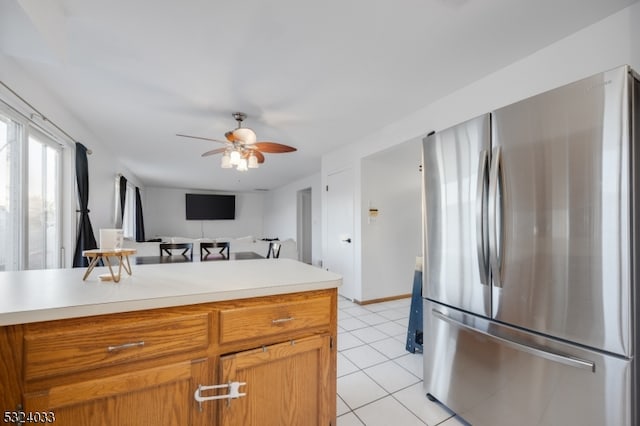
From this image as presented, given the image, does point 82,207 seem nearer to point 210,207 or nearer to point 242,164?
point 242,164

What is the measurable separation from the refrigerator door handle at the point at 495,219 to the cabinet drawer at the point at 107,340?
1.37 metres

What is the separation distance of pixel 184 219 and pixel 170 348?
28.1 ft

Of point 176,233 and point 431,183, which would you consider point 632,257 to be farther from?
point 176,233

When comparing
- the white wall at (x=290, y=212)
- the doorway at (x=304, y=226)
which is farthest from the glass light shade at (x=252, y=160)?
the doorway at (x=304, y=226)

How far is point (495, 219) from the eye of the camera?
132 centimetres

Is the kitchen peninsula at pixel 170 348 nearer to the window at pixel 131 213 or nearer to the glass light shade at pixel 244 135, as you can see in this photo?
the glass light shade at pixel 244 135

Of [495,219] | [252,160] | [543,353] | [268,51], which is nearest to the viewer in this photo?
[543,353]

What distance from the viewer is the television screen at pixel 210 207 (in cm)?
837

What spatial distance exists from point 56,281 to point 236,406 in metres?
0.87

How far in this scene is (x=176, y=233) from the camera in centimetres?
838

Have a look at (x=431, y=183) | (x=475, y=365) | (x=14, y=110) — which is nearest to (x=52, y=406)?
(x=475, y=365)

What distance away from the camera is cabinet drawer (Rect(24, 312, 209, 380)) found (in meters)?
0.70

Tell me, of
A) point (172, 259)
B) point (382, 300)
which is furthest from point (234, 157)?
point (382, 300)

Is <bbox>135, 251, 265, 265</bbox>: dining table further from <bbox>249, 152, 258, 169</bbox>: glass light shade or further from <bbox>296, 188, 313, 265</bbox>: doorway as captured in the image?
<bbox>296, 188, 313, 265</bbox>: doorway
